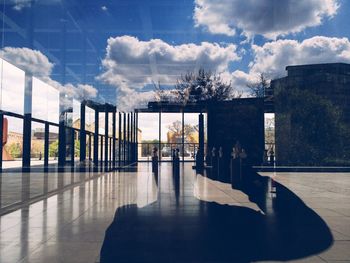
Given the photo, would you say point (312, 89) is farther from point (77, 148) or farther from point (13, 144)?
point (13, 144)

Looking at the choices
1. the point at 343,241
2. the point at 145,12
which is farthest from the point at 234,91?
the point at 343,241

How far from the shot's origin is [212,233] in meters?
6.39

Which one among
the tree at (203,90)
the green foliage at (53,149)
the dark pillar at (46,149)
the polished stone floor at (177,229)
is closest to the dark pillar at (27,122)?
the dark pillar at (46,149)

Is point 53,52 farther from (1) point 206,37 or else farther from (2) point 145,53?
(1) point 206,37

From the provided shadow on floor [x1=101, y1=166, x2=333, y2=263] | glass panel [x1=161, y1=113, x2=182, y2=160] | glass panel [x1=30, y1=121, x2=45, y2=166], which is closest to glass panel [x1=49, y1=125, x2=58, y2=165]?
glass panel [x1=30, y1=121, x2=45, y2=166]

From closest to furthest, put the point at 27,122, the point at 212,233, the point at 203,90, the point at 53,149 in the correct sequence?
the point at 212,233 → the point at 27,122 → the point at 53,149 → the point at 203,90

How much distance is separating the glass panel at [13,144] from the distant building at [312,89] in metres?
20.4

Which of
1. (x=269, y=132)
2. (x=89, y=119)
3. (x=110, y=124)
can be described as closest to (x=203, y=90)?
(x=269, y=132)

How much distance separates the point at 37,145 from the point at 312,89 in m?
23.3

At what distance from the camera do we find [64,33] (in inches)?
570

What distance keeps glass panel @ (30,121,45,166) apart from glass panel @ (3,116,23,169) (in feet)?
2.42

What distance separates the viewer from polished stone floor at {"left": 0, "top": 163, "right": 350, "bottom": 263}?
202 inches

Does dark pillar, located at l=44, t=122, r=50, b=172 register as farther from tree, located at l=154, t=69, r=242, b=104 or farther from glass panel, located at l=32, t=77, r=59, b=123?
tree, located at l=154, t=69, r=242, b=104

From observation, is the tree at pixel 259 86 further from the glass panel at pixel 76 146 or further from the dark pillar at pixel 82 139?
the glass panel at pixel 76 146
